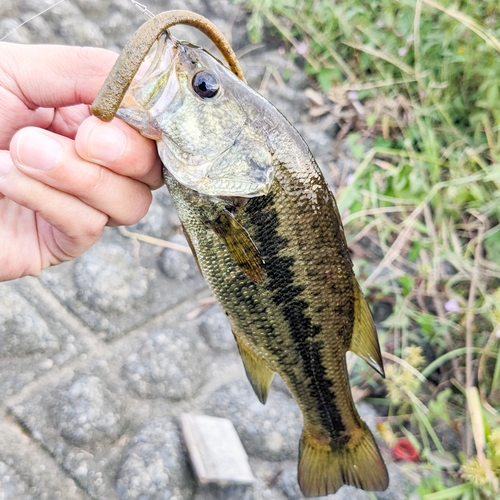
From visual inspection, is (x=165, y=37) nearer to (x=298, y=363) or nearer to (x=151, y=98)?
(x=151, y=98)

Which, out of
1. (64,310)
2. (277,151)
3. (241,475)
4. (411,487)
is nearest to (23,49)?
(277,151)

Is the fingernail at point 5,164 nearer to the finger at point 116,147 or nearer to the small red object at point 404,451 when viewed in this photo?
the finger at point 116,147

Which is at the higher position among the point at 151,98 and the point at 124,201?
the point at 151,98

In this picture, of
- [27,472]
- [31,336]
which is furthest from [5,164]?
[27,472]

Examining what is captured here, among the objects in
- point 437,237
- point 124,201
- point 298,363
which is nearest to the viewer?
point 124,201

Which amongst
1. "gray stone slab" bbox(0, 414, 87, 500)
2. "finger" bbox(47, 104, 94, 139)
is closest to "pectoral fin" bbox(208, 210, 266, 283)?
"finger" bbox(47, 104, 94, 139)

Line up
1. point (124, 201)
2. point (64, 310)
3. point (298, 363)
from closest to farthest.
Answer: point (124, 201)
point (298, 363)
point (64, 310)

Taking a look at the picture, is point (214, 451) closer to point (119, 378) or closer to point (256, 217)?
point (119, 378)
